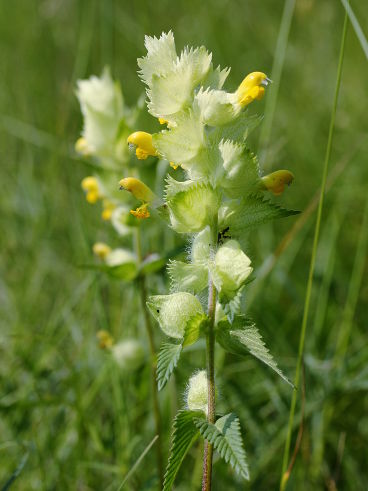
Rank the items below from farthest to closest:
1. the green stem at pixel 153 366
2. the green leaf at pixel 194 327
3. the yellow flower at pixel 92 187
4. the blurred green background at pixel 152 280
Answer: the yellow flower at pixel 92 187 → the blurred green background at pixel 152 280 → the green stem at pixel 153 366 → the green leaf at pixel 194 327

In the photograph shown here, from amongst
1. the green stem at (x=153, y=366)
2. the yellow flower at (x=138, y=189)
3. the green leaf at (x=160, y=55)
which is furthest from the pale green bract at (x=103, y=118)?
the green leaf at (x=160, y=55)

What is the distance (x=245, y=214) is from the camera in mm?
785

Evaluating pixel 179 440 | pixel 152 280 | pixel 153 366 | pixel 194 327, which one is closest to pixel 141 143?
pixel 194 327

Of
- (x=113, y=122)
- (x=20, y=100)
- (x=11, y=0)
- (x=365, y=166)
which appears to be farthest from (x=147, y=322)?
(x=11, y=0)

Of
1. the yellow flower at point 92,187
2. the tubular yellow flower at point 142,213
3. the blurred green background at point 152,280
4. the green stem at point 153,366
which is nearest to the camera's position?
the tubular yellow flower at point 142,213

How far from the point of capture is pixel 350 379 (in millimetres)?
1393

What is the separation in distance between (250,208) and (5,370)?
106cm

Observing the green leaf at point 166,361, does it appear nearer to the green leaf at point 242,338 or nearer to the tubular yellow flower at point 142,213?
the green leaf at point 242,338

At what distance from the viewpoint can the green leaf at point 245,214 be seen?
0.76 metres

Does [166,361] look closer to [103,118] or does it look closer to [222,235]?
[222,235]

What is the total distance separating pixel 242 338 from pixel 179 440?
0.16 metres

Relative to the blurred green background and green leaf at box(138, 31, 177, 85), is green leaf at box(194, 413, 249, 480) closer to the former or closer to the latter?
the blurred green background

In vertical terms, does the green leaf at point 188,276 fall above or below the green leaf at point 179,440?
above

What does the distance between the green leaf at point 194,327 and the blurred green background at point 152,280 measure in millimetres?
165
